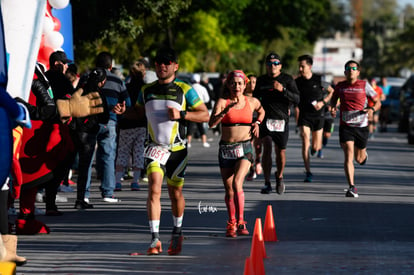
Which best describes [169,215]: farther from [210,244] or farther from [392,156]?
[392,156]

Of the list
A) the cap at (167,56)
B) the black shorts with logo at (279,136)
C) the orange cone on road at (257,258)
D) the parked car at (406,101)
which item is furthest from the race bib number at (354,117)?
the parked car at (406,101)

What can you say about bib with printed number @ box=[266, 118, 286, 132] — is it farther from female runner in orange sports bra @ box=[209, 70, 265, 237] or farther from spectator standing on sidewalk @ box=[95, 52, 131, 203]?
female runner in orange sports bra @ box=[209, 70, 265, 237]

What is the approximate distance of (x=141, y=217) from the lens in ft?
Result: 42.6

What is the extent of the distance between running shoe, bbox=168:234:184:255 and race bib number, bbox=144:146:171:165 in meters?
0.73

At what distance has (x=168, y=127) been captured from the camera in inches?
404

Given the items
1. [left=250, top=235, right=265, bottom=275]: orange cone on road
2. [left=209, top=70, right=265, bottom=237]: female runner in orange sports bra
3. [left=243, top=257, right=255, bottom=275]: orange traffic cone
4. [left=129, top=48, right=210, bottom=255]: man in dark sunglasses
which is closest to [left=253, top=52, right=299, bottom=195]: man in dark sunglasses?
[left=209, top=70, right=265, bottom=237]: female runner in orange sports bra

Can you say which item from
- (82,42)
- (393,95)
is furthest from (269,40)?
(82,42)

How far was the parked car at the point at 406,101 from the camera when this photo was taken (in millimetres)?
34769

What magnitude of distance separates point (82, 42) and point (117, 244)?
54.4 feet

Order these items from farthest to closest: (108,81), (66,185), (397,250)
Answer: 1. (66,185)
2. (108,81)
3. (397,250)

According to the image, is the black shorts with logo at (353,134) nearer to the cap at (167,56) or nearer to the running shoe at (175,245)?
the cap at (167,56)

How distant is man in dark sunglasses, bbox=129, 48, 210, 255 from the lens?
10.2 metres

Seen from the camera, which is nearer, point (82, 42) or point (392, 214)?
point (392, 214)

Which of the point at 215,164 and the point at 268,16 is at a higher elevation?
Answer: the point at 268,16
